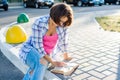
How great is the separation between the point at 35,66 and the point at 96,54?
251 centimetres

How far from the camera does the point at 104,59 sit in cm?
553

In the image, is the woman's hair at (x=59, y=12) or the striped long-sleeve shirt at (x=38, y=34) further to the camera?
the striped long-sleeve shirt at (x=38, y=34)

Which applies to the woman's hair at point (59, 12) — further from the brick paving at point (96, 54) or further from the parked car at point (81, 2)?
the parked car at point (81, 2)

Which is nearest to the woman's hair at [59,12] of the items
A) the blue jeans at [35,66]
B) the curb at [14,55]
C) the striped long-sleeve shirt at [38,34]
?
the striped long-sleeve shirt at [38,34]

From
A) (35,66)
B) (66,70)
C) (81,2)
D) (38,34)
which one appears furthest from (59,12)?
(81,2)

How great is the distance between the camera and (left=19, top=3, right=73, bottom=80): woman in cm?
355

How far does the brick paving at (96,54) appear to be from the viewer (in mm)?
4555

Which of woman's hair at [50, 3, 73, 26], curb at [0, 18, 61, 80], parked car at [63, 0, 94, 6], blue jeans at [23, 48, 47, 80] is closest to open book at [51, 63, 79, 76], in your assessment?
curb at [0, 18, 61, 80]

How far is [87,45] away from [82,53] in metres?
0.94

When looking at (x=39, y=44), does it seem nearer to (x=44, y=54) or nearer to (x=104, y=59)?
(x=44, y=54)

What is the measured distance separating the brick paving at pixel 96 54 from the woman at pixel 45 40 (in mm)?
720

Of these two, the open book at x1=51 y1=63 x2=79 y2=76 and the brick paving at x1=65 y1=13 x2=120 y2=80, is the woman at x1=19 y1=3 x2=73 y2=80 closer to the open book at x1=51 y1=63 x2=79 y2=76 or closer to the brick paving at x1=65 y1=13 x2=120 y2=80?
the open book at x1=51 y1=63 x2=79 y2=76

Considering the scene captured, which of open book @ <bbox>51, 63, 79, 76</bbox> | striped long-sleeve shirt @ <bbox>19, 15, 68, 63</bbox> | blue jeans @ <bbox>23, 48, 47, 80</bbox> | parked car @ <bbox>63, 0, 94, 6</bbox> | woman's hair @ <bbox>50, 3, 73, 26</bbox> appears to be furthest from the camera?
parked car @ <bbox>63, 0, 94, 6</bbox>

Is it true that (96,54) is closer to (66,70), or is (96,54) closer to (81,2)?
(66,70)
